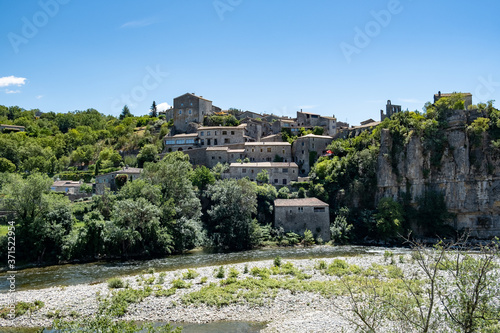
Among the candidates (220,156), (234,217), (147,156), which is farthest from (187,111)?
(234,217)

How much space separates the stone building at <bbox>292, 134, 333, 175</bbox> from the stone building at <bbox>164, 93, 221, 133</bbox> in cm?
2384

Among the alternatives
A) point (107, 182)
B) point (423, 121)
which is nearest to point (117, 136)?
point (107, 182)

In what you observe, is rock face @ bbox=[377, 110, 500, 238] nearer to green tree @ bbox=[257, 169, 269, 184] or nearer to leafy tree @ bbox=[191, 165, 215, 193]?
green tree @ bbox=[257, 169, 269, 184]

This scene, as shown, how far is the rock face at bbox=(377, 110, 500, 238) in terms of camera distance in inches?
1927

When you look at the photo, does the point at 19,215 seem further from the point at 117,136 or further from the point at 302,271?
the point at 117,136

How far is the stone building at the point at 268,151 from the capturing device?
214ft

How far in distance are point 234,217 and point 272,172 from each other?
15582 millimetres

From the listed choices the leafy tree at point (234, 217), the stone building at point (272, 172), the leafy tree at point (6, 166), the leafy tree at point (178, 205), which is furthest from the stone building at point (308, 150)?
the leafy tree at point (6, 166)

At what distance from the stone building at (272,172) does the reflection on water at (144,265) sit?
15.5 metres

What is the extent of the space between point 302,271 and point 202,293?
32.1 feet

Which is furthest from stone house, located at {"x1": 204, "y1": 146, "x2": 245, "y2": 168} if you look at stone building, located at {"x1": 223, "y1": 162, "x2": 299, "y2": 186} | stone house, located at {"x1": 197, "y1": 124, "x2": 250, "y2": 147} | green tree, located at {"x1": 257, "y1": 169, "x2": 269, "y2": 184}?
green tree, located at {"x1": 257, "y1": 169, "x2": 269, "y2": 184}

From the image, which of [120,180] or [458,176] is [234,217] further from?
[458,176]

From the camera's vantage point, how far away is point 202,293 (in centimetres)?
2338

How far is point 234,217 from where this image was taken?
44031mm
